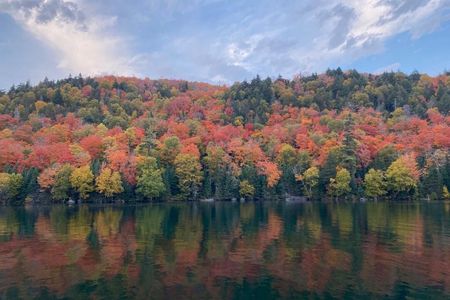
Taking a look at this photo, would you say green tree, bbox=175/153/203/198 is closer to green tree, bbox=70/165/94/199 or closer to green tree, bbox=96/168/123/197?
green tree, bbox=96/168/123/197

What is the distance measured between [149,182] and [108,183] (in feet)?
31.6

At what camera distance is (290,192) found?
106 meters

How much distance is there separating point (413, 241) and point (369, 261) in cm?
1026

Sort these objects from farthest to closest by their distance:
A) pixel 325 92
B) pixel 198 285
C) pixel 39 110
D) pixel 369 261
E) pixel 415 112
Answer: pixel 325 92
pixel 39 110
pixel 415 112
pixel 369 261
pixel 198 285

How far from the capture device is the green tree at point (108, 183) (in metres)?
93.2

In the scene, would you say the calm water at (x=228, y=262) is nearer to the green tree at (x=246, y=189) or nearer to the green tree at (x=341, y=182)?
the green tree at (x=341, y=182)

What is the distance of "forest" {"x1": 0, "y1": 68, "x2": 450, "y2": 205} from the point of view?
95.6 metres

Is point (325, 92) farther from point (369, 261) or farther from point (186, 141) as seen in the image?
point (369, 261)

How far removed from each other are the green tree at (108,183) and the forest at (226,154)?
9.4 inches

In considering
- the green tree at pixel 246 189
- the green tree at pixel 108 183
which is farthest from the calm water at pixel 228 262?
the green tree at pixel 246 189

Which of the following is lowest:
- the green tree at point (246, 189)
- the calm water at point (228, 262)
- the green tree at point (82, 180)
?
the calm water at point (228, 262)

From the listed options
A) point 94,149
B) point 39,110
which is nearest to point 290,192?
point 94,149

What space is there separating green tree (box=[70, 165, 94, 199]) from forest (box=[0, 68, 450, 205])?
0.78ft

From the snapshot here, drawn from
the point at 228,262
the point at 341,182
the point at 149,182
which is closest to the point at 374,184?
the point at 341,182
